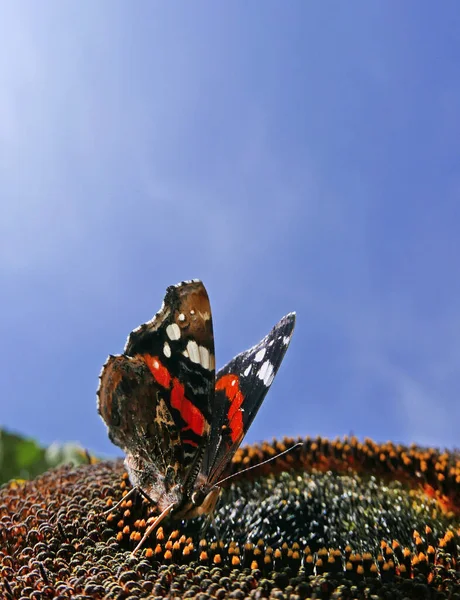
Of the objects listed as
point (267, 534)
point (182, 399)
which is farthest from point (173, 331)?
point (267, 534)

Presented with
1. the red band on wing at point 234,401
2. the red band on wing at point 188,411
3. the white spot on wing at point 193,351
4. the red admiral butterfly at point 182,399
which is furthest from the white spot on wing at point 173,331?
the red band on wing at point 234,401

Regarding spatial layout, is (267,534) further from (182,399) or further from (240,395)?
(182,399)

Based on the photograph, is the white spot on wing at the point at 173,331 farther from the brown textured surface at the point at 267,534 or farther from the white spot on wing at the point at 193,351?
the brown textured surface at the point at 267,534

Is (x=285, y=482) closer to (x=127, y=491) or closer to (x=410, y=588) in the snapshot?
(x=127, y=491)

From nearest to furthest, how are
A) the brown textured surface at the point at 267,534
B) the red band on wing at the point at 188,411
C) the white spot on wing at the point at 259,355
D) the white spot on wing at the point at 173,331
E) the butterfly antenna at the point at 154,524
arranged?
the brown textured surface at the point at 267,534 < the butterfly antenna at the point at 154,524 < the red band on wing at the point at 188,411 < the white spot on wing at the point at 173,331 < the white spot on wing at the point at 259,355

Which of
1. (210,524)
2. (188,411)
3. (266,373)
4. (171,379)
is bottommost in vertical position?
(210,524)

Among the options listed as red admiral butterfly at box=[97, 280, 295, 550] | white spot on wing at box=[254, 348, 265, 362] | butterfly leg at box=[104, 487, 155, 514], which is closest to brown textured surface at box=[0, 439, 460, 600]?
butterfly leg at box=[104, 487, 155, 514]

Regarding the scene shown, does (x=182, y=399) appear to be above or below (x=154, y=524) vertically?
above
